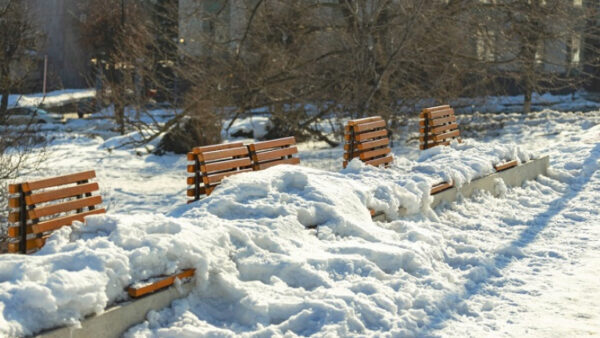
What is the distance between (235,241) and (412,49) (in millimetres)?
9797

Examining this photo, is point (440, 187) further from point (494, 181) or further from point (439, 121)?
point (439, 121)

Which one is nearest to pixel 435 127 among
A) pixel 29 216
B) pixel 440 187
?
pixel 440 187

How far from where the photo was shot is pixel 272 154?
7.56 m

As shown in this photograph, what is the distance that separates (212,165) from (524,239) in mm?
2966

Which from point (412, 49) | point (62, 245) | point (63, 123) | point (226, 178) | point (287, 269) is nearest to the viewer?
point (62, 245)

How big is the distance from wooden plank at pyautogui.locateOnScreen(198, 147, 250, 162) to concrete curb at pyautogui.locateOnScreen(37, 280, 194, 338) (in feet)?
7.39

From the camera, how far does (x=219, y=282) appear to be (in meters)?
4.75

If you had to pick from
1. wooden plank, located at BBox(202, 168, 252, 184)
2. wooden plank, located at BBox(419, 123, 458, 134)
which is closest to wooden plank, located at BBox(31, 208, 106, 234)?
wooden plank, located at BBox(202, 168, 252, 184)

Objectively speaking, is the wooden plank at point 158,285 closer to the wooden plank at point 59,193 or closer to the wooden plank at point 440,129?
the wooden plank at point 59,193

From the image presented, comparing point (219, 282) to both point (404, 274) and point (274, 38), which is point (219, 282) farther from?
point (274, 38)

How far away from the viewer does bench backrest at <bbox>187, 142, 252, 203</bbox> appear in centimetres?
671

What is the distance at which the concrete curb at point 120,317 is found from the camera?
152 inches

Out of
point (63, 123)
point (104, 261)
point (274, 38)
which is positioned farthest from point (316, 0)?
point (63, 123)

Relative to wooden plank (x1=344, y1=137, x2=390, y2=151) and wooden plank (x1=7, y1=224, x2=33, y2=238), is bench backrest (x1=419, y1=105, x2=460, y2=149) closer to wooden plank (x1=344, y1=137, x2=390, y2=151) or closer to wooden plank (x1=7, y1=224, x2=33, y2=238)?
wooden plank (x1=344, y1=137, x2=390, y2=151)
